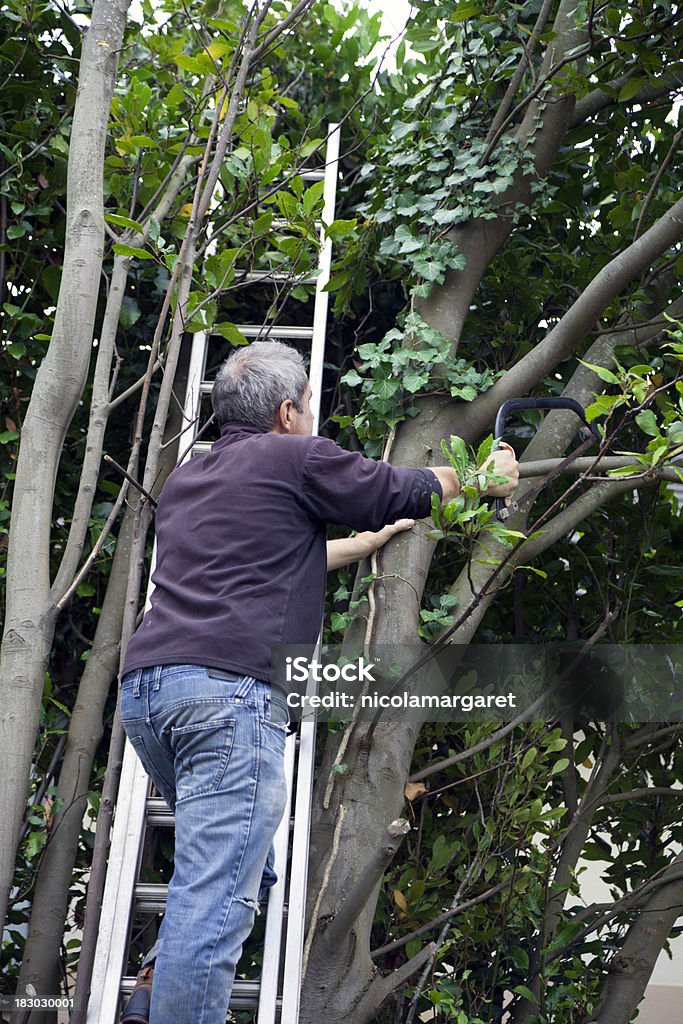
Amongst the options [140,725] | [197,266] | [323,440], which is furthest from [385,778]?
[197,266]

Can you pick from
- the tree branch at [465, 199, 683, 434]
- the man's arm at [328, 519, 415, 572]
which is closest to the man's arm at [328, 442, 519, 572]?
the man's arm at [328, 519, 415, 572]

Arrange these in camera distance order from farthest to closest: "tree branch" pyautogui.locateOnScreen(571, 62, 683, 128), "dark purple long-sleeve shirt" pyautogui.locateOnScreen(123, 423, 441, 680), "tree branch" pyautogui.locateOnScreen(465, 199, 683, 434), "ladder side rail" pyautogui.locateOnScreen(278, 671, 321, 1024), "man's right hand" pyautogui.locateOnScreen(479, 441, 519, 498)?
"tree branch" pyautogui.locateOnScreen(571, 62, 683, 128) → "tree branch" pyautogui.locateOnScreen(465, 199, 683, 434) → "ladder side rail" pyautogui.locateOnScreen(278, 671, 321, 1024) → "man's right hand" pyautogui.locateOnScreen(479, 441, 519, 498) → "dark purple long-sleeve shirt" pyautogui.locateOnScreen(123, 423, 441, 680)

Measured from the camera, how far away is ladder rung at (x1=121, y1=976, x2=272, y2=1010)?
2176 millimetres

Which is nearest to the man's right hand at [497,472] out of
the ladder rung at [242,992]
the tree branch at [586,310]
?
the tree branch at [586,310]

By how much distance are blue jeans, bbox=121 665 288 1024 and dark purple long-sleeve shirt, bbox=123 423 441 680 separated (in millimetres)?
56

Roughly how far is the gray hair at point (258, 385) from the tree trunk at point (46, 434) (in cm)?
33

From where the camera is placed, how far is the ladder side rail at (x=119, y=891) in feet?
7.01

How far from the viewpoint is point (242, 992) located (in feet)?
7.16

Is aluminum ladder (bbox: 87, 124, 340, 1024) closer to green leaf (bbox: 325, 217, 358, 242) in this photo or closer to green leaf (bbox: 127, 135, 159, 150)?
green leaf (bbox: 325, 217, 358, 242)

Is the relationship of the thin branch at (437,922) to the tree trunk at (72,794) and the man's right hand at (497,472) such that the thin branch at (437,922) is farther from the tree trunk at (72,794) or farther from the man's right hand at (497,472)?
the man's right hand at (497,472)

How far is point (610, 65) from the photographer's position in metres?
2.84

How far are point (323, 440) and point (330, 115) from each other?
2.03 metres

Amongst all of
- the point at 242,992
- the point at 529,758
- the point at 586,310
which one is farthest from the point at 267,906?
the point at 586,310

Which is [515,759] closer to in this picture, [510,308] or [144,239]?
[510,308]
